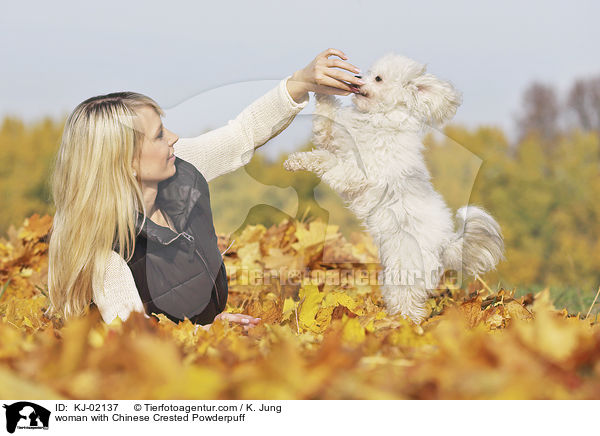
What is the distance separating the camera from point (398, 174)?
245 centimetres

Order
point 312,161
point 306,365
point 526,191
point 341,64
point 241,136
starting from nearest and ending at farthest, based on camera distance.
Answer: point 306,365 < point 341,64 < point 312,161 < point 241,136 < point 526,191

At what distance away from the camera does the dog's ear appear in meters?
2.44

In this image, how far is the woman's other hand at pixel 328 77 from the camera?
2.37 meters

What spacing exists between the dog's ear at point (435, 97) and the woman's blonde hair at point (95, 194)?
1249 millimetres

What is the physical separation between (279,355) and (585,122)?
57.9 ft

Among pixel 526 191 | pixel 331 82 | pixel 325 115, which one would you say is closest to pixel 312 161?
pixel 325 115

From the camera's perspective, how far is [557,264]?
1080 cm

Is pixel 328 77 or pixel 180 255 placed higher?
pixel 328 77

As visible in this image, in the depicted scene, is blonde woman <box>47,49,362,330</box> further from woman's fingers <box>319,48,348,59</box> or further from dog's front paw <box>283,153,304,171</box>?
dog's front paw <box>283,153,304,171</box>

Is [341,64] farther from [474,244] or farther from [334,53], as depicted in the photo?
[474,244]
